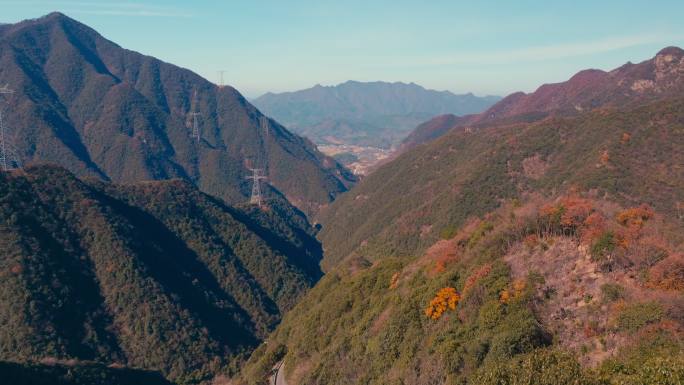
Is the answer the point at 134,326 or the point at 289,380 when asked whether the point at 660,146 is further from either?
the point at 134,326

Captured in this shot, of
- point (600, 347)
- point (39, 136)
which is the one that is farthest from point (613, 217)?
point (39, 136)

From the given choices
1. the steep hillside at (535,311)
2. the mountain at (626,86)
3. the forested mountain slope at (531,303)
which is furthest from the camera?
the mountain at (626,86)

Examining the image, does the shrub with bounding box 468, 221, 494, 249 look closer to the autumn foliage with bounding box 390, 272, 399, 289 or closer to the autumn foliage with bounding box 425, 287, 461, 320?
the autumn foliage with bounding box 425, 287, 461, 320

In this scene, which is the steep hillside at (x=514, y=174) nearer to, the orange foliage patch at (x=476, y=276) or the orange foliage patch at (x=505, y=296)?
the orange foliage patch at (x=476, y=276)

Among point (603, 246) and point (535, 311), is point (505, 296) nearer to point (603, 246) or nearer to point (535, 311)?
point (535, 311)

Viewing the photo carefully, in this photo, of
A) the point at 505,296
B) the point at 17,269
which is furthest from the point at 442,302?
the point at 17,269

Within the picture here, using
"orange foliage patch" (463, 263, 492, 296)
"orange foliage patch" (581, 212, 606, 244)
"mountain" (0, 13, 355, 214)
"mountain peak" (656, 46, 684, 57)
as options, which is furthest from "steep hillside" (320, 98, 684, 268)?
"mountain peak" (656, 46, 684, 57)

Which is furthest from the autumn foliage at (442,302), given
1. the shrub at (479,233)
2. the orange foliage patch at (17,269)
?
the orange foliage patch at (17,269)
